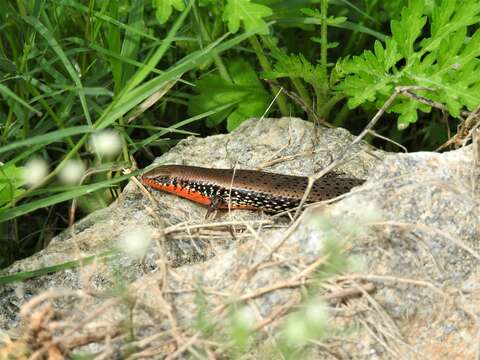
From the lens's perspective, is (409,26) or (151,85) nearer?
(151,85)

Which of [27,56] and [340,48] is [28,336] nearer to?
[27,56]

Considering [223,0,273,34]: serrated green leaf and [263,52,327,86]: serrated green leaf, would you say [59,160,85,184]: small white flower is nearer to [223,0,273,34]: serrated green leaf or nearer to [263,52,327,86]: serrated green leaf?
[223,0,273,34]: serrated green leaf

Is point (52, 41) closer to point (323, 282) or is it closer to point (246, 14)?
point (246, 14)

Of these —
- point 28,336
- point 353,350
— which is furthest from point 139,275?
point 353,350

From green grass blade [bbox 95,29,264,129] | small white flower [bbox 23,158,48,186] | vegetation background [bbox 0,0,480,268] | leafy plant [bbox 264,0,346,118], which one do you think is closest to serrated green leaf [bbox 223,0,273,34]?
vegetation background [bbox 0,0,480,268]

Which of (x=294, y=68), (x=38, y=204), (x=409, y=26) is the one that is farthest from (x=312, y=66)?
(x=38, y=204)

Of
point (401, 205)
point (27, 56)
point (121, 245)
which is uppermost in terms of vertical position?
point (27, 56)
